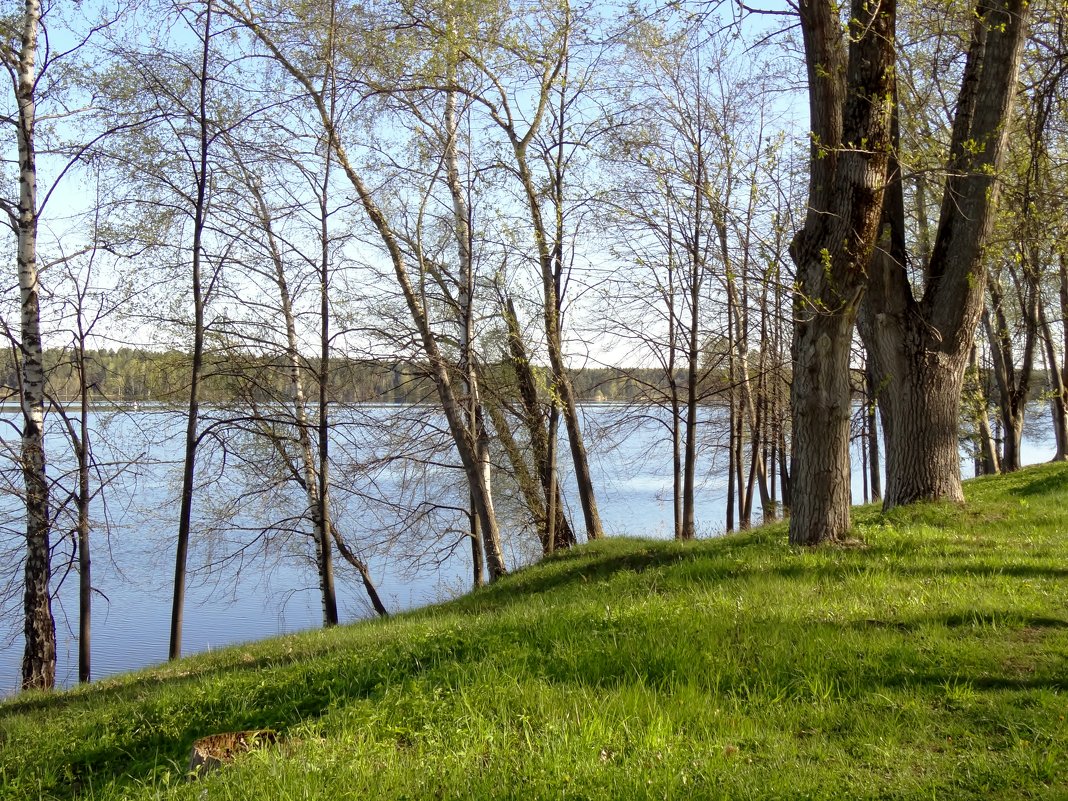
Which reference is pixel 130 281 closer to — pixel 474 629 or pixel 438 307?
pixel 438 307

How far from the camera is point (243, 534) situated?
30.0 metres

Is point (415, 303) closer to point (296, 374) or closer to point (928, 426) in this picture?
point (296, 374)

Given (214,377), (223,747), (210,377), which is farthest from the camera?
(214,377)

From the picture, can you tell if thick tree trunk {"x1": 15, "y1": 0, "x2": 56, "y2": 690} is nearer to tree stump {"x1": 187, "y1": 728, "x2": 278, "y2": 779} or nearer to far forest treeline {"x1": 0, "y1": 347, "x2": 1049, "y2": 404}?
far forest treeline {"x1": 0, "y1": 347, "x2": 1049, "y2": 404}

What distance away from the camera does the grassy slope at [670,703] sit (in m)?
3.57

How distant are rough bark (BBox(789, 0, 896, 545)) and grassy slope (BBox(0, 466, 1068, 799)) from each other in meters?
0.82

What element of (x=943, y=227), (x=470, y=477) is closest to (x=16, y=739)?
(x=470, y=477)

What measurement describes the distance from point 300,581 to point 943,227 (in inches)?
858

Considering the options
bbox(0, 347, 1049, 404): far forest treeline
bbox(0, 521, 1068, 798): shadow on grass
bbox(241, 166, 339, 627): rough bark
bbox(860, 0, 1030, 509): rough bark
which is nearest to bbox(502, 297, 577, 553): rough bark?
bbox(0, 347, 1049, 404): far forest treeline

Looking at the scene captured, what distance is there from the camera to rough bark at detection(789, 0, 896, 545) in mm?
7910

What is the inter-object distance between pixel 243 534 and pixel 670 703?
28266mm

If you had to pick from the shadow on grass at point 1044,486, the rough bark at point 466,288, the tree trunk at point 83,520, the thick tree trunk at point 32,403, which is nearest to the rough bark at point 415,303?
the rough bark at point 466,288

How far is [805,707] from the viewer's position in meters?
4.28

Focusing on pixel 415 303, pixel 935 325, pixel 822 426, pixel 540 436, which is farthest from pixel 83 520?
pixel 935 325
